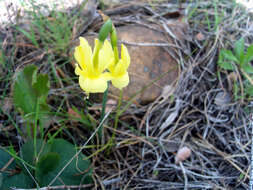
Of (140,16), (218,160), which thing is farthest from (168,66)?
(218,160)

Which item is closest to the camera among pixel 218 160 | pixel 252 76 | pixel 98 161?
pixel 98 161

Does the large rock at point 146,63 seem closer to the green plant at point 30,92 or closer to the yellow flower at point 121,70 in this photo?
the green plant at point 30,92

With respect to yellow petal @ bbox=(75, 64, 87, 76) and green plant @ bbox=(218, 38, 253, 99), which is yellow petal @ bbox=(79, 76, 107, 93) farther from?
green plant @ bbox=(218, 38, 253, 99)

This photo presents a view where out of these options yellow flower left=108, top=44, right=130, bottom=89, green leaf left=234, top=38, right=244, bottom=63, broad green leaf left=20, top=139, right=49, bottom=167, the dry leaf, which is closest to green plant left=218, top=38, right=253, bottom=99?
green leaf left=234, top=38, right=244, bottom=63

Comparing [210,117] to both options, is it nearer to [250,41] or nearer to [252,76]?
[252,76]

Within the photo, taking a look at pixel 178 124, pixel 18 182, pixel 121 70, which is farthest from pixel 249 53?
pixel 18 182

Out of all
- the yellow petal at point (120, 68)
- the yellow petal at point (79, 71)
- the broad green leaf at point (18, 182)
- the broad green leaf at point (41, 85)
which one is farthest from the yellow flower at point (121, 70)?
the broad green leaf at point (18, 182)

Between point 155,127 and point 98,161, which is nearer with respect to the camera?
point 98,161
